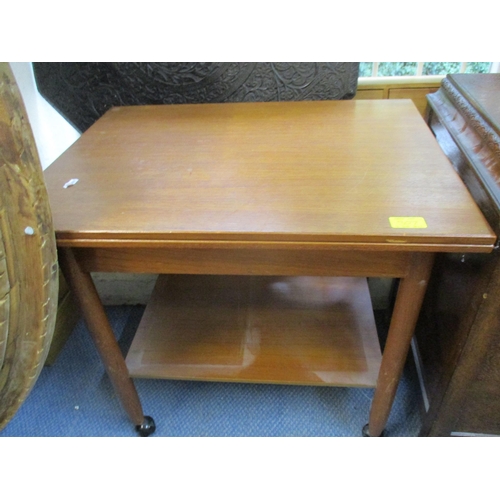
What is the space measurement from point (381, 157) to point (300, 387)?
625mm

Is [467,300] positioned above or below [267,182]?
below

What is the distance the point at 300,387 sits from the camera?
1.00 metres

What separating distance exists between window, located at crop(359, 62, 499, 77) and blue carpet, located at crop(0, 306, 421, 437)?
2.52 feet

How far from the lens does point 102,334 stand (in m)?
0.72

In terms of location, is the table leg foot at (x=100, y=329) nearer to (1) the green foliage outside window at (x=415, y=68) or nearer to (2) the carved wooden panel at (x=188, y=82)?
(2) the carved wooden panel at (x=188, y=82)

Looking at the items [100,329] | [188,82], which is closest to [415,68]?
[188,82]

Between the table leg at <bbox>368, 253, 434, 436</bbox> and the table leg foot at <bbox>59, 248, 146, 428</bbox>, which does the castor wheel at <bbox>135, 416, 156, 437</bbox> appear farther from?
the table leg at <bbox>368, 253, 434, 436</bbox>

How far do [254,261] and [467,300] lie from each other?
1.14ft

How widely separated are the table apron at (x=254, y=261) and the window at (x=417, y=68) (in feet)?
2.15

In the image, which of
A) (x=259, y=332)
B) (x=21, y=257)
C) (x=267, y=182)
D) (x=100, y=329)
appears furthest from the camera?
(x=259, y=332)

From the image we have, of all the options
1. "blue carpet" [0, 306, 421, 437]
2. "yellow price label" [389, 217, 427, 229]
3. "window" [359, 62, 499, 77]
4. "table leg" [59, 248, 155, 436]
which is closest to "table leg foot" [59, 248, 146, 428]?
"table leg" [59, 248, 155, 436]

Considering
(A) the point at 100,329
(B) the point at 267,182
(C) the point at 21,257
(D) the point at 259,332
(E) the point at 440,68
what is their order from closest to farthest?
(C) the point at 21,257 < (B) the point at 267,182 < (A) the point at 100,329 < (D) the point at 259,332 < (E) the point at 440,68

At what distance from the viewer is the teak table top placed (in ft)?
1.66

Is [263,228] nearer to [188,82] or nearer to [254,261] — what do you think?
[254,261]
